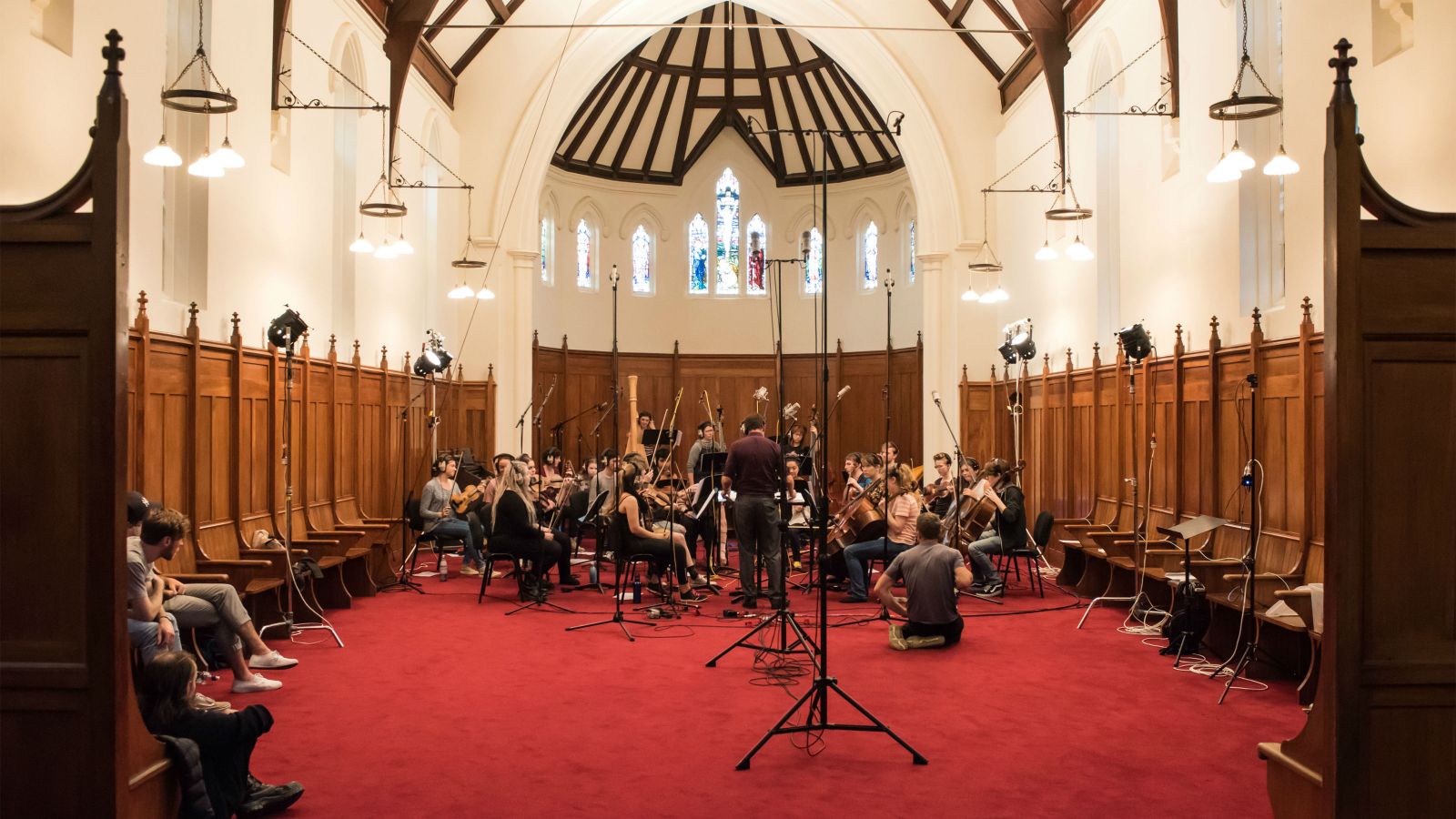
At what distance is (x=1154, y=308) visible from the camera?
10.4 meters

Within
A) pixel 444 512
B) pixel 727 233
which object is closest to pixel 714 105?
pixel 727 233

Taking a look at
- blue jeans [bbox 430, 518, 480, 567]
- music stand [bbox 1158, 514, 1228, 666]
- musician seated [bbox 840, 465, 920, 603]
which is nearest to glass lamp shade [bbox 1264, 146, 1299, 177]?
music stand [bbox 1158, 514, 1228, 666]

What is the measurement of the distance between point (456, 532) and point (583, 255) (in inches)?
424

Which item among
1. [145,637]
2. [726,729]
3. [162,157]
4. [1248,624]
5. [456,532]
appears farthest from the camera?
[456,532]

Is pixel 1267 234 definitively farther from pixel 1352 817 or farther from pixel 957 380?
pixel 957 380

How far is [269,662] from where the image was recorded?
677cm

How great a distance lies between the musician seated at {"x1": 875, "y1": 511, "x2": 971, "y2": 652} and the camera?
7496 mm

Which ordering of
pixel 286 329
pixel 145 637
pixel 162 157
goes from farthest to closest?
1. pixel 286 329
2. pixel 162 157
3. pixel 145 637

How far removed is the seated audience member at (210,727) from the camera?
12.8 ft

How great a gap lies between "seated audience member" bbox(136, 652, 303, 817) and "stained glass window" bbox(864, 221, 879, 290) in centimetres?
1783

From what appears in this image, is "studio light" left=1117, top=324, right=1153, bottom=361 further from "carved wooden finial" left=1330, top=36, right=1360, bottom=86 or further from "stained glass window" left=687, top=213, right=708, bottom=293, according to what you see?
"stained glass window" left=687, top=213, right=708, bottom=293

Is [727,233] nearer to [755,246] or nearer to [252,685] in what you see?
[755,246]

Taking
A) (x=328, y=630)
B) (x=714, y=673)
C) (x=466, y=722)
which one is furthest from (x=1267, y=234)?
(x=328, y=630)

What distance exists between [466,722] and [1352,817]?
3.89 m
